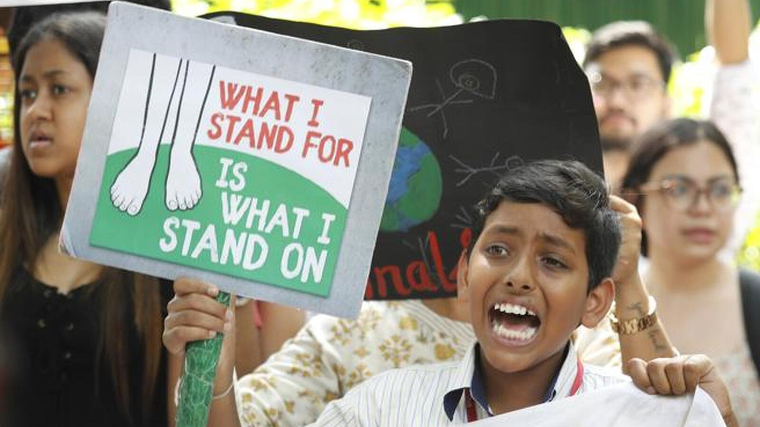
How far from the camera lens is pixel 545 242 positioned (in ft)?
10.9

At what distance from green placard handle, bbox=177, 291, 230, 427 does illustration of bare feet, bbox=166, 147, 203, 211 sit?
0.60ft

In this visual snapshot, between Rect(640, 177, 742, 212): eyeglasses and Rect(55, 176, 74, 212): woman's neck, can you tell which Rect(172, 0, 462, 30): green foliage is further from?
Rect(55, 176, 74, 212): woman's neck

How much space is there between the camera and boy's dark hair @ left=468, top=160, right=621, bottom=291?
3.35m

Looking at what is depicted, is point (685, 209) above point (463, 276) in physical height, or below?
above

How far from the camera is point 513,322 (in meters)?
3.26

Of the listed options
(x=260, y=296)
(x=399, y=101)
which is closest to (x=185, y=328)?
(x=260, y=296)

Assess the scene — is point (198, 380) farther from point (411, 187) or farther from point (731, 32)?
point (731, 32)

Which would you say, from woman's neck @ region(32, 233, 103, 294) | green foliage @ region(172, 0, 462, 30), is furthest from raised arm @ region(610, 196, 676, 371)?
green foliage @ region(172, 0, 462, 30)

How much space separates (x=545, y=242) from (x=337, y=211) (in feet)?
1.40

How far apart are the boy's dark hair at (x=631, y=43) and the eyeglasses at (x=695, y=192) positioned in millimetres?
1116

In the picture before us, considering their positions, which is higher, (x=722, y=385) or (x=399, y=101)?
(x=399, y=101)

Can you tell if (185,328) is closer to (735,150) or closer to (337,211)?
(337,211)

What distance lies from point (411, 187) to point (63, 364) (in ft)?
3.00

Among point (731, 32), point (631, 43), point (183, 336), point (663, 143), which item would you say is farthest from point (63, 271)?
point (631, 43)
